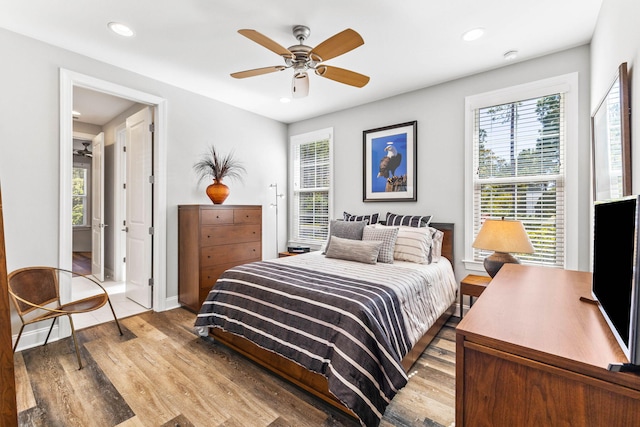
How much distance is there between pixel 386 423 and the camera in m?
1.66

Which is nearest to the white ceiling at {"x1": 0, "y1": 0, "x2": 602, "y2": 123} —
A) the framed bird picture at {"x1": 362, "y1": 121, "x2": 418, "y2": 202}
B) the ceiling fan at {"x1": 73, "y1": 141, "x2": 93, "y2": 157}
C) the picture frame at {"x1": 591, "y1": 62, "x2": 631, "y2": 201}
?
the framed bird picture at {"x1": 362, "y1": 121, "x2": 418, "y2": 202}

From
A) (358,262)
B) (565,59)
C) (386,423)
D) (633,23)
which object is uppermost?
(565,59)

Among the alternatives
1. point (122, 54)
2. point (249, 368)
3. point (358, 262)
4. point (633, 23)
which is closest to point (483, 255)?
point (358, 262)

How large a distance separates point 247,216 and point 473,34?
3.09 m

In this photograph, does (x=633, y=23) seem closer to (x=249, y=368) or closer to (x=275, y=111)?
(x=249, y=368)

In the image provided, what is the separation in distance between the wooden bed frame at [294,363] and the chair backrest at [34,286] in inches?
56.0

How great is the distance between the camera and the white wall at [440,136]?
8.60ft

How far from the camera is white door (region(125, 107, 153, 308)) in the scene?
11.3 ft

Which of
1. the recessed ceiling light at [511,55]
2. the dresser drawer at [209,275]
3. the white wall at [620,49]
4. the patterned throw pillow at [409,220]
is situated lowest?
the dresser drawer at [209,275]

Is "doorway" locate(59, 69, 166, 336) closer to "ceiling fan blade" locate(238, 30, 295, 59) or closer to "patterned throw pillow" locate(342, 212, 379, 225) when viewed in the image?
"ceiling fan blade" locate(238, 30, 295, 59)

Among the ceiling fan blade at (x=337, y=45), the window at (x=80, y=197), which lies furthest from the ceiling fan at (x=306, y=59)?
the window at (x=80, y=197)

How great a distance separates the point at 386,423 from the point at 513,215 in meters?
2.40

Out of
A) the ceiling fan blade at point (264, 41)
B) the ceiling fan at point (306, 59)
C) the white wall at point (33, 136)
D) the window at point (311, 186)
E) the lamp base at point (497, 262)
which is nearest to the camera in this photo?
the ceiling fan blade at point (264, 41)

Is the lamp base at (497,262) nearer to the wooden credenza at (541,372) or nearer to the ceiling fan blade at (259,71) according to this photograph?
the wooden credenza at (541,372)
